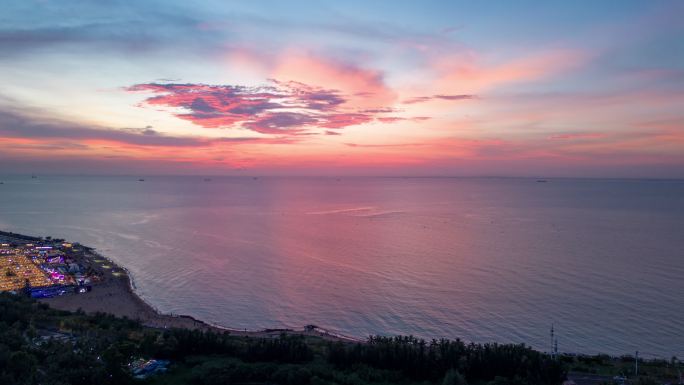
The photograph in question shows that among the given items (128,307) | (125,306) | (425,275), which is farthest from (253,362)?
(425,275)

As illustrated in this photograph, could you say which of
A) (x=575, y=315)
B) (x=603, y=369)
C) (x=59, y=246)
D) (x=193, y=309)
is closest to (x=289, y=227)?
(x=59, y=246)

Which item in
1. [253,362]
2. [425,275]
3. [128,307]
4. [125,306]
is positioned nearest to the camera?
[253,362]

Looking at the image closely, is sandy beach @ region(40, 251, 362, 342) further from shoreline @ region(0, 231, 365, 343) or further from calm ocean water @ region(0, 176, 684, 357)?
calm ocean water @ region(0, 176, 684, 357)

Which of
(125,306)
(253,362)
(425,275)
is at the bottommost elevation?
(125,306)

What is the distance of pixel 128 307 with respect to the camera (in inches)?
1473

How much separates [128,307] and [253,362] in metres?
21.8

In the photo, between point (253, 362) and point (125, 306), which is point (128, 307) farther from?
point (253, 362)

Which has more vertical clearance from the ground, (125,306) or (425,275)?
(425,275)

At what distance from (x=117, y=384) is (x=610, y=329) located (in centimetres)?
3129

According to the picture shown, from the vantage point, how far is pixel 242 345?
2362cm

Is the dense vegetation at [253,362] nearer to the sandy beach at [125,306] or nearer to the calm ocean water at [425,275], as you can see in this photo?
the sandy beach at [125,306]

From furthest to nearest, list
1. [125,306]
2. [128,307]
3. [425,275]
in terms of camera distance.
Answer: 1. [425,275]
2. [125,306]
3. [128,307]

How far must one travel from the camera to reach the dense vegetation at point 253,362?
53.5 feet

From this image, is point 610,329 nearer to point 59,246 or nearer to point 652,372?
point 652,372
